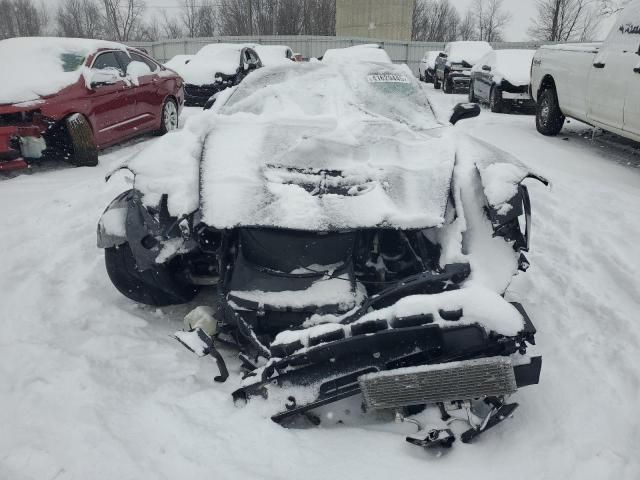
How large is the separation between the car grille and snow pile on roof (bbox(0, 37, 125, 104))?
600 centimetres

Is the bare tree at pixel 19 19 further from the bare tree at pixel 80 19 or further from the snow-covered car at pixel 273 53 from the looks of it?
the snow-covered car at pixel 273 53

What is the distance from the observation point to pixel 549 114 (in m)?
9.01

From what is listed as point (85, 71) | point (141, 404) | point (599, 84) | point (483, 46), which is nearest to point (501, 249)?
point (141, 404)

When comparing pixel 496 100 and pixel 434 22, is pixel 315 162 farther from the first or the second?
pixel 434 22

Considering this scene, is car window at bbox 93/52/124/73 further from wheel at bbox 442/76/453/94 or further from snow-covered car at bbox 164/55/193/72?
wheel at bbox 442/76/453/94

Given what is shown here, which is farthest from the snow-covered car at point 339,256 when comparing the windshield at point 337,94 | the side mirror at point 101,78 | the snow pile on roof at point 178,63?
the snow pile on roof at point 178,63

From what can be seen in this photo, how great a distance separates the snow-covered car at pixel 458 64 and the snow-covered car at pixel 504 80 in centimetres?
330

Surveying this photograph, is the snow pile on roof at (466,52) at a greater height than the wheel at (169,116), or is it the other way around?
the snow pile on roof at (466,52)

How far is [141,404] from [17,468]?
590 mm

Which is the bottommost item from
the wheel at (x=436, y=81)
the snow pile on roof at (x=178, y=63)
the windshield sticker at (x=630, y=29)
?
the wheel at (x=436, y=81)

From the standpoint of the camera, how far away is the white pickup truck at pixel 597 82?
22.0ft

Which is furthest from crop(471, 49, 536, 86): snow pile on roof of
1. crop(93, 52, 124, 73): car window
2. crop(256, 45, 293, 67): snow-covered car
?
crop(93, 52, 124, 73): car window

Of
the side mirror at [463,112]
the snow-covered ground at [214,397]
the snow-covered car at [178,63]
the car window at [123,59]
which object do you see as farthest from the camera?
the snow-covered car at [178,63]

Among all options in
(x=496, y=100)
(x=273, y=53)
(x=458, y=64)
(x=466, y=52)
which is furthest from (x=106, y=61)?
(x=466, y=52)
